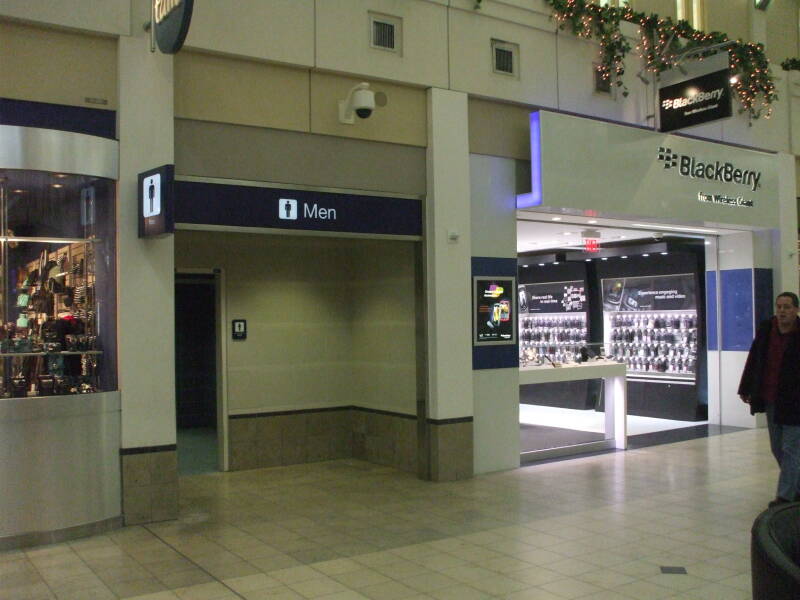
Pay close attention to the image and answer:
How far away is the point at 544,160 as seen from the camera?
8.61m

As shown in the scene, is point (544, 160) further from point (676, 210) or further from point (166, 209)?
point (166, 209)

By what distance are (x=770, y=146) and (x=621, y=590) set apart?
30.2 feet

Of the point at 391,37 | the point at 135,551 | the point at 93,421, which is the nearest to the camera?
the point at 135,551

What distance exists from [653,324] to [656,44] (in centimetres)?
494

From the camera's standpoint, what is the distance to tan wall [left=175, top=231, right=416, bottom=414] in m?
8.83

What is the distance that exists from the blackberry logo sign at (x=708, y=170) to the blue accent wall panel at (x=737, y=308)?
1.43 metres

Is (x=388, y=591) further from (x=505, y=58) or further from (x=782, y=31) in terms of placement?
(x=782, y=31)

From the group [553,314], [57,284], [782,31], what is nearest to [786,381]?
[57,284]

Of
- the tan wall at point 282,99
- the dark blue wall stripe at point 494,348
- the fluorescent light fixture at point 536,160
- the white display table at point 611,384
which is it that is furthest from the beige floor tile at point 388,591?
the white display table at point 611,384

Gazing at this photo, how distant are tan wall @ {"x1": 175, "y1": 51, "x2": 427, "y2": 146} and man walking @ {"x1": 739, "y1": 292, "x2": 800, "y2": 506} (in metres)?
3.88

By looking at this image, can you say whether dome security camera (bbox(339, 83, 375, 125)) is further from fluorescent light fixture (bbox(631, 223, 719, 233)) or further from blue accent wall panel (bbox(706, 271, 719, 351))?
blue accent wall panel (bbox(706, 271, 719, 351))

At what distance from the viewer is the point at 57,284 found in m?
6.34

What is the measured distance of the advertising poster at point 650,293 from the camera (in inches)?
505

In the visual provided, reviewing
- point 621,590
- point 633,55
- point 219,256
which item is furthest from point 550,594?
point 633,55
